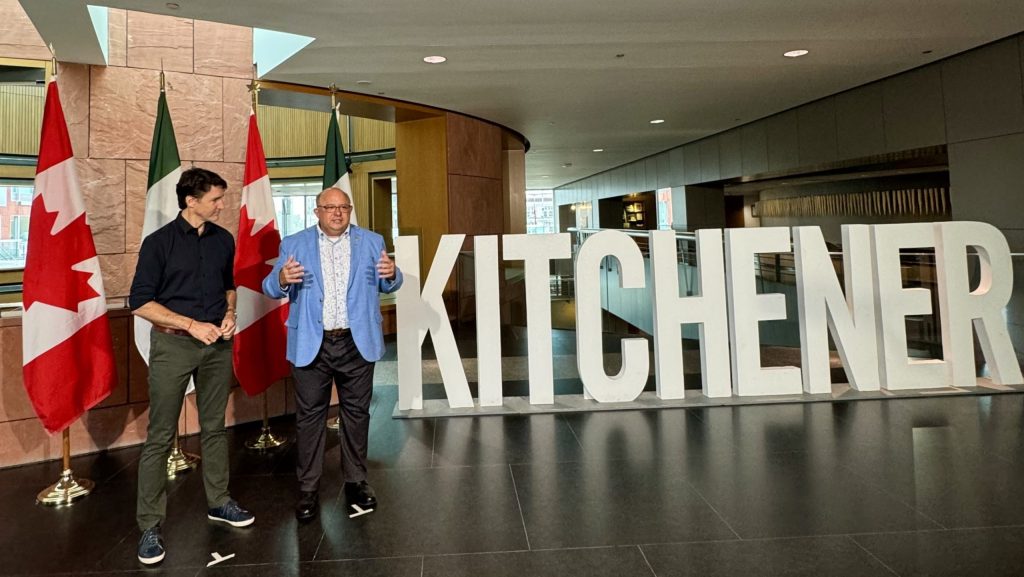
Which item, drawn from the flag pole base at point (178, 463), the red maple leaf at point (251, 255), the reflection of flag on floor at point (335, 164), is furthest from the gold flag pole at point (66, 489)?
the reflection of flag on floor at point (335, 164)

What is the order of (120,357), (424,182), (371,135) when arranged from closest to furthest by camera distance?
1. (120,357)
2. (424,182)
3. (371,135)

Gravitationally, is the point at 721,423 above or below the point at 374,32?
below

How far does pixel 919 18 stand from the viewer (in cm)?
613

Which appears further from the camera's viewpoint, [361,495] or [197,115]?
[197,115]

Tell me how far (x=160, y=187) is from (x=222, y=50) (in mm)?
1828

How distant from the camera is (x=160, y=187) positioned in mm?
3963

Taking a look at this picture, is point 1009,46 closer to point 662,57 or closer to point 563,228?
point 662,57

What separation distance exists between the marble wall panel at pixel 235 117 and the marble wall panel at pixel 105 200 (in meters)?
0.83

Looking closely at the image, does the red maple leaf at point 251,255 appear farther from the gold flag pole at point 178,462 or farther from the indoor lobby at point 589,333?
the gold flag pole at point 178,462

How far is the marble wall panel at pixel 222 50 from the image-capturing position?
5008 millimetres

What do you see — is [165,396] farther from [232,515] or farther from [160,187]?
A: [160,187]

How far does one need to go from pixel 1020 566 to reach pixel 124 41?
6.64m

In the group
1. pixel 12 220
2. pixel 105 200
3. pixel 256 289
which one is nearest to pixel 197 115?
pixel 105 200

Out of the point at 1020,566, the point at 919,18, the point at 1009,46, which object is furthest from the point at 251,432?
the point at 1009,46
